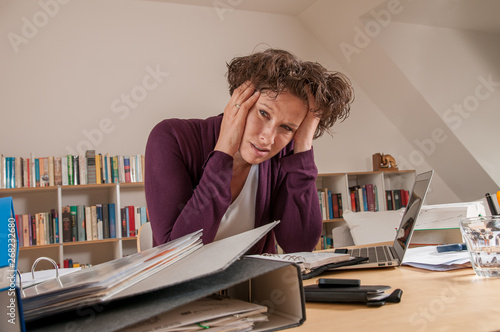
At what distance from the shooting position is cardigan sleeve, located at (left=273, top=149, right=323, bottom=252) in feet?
4.66

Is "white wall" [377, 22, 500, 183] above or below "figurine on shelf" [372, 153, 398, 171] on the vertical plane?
above

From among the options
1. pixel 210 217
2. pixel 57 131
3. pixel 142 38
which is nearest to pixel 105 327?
pixel 210 217

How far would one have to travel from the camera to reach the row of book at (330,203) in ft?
14.9

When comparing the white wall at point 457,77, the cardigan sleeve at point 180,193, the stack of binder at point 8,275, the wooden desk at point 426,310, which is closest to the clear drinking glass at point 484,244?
the wooden desk at point 426,310

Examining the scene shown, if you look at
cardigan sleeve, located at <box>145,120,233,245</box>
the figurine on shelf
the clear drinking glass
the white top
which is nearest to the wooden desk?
the clear drinking glass

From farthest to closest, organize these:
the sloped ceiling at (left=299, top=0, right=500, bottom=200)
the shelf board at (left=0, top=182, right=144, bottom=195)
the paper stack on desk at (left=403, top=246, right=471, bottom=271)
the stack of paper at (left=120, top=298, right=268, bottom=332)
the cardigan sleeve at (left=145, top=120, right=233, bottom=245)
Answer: the sloped ceiling at (left=299, top=0, right=500, bottom=200) < the shelf board at (left=0, top=182, right=144, bottom=195) < the cardigan sleeve at (left=145, top=120, right=233, bottom=245) < the paper stack on desk at (left=403, top=246, right=471, bottom=271) < the stack of paper at (left=120, top=298, right=268, bottom=332)

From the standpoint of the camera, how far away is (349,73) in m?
5.12

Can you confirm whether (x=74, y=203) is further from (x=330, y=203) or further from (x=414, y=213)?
(x=414, y=213)

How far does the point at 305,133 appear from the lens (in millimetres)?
1388

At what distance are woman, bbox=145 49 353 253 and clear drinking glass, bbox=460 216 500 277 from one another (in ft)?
1.78

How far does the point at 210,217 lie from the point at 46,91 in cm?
335

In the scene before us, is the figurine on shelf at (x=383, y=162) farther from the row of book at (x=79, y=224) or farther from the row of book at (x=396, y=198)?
the row of book at (x=79, y=224)

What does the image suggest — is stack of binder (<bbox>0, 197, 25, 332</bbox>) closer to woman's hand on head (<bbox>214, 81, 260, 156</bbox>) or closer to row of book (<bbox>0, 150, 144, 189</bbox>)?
woman's hand on head (<bbox>214, 81, 260, 156</bbox>)

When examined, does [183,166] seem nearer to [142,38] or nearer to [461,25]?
[142,38]
